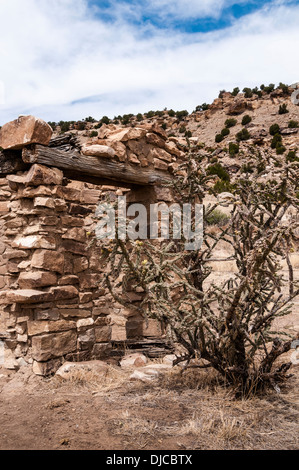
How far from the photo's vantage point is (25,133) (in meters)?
3.82

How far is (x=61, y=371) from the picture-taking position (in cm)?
365

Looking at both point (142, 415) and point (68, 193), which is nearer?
point (142, 415)

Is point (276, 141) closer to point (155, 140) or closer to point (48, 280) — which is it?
point (155, 140)

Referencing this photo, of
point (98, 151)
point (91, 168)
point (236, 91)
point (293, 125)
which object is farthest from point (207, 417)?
point (236, 91)

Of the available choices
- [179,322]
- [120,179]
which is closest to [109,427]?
[179,322]

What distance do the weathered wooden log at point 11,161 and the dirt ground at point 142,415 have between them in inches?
83.6

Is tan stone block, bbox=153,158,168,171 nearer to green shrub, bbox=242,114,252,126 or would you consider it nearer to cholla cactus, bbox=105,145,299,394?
cholla cactus, bbox=105,145,299,394

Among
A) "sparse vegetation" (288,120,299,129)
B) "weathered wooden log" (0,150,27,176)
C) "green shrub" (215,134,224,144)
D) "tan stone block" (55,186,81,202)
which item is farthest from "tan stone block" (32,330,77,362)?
"sparse vegetation" (288,120,299,129)

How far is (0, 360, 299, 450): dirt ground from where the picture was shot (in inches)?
92.8

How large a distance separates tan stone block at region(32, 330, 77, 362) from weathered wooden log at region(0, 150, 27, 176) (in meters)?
1.76

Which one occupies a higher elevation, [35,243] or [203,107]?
[203,107]

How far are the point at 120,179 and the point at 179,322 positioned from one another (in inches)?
88.0

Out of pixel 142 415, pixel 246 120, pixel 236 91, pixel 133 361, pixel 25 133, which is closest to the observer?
pixel 142 415

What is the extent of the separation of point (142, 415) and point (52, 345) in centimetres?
143
